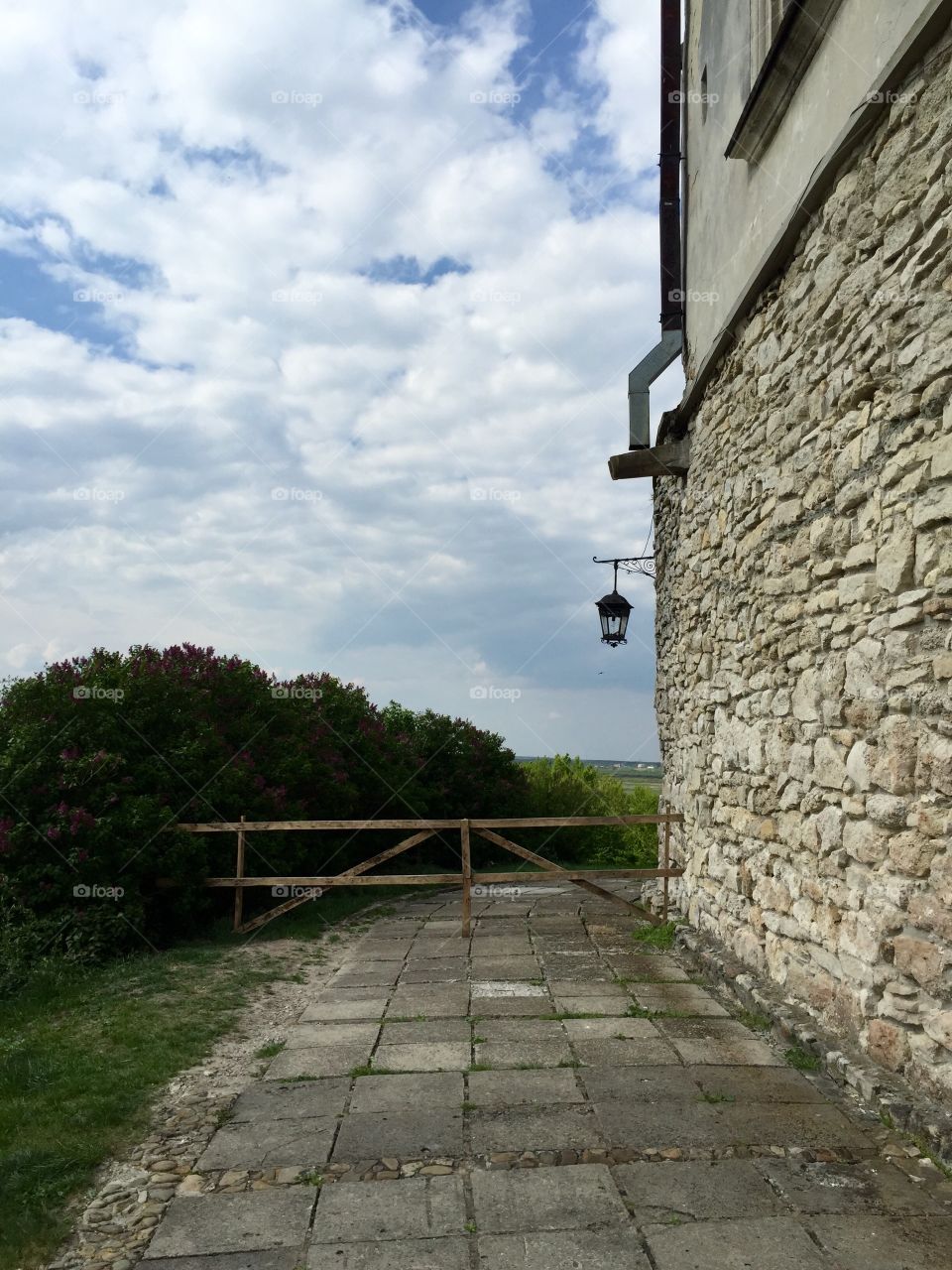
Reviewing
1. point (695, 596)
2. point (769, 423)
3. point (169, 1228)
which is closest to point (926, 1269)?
point (169, 1228)

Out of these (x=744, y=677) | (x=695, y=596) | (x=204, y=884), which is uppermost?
(x=695, y=596)

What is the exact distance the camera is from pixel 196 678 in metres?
8.10

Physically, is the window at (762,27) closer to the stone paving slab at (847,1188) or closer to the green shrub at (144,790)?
the stone paving slab at (847,1188)

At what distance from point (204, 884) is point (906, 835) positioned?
514cm

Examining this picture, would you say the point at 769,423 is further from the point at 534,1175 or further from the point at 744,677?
the point at 534,1175

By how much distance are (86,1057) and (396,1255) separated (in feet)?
7.31

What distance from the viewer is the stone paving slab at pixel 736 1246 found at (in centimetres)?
238

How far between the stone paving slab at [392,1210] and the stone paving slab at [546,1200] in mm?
78

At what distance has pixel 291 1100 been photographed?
352 cm

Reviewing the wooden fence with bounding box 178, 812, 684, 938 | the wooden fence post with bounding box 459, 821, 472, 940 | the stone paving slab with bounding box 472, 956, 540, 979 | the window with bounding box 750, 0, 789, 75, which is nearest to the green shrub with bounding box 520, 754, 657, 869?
the wooden fence with bounding box 178, 812, 684, 938

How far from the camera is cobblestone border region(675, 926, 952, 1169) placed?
3.02 meters

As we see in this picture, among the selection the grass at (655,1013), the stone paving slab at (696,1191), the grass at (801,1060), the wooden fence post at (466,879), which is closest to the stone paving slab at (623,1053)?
the grass at (655,1013)

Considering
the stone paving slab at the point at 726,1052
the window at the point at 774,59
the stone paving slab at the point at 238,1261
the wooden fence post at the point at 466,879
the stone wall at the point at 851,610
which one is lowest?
the stone paving slab at the point at 238,1261

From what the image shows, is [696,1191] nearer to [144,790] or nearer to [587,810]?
[144,790]
